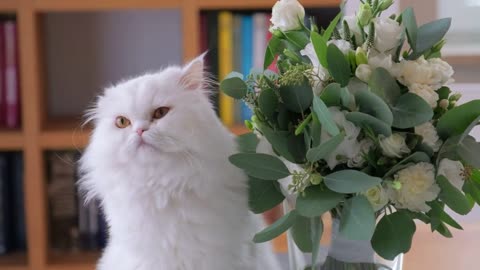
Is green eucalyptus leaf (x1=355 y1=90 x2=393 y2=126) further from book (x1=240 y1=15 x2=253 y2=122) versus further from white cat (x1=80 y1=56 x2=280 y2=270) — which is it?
book (x1=240 y1=15 x2=253 y2=122)

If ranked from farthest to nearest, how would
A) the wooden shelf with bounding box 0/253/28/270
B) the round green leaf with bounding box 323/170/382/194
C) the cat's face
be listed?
the wooden shelf with bounding box 0/253/28/270
the cat's face
the round green leaf with bounding box 323/170/382/194

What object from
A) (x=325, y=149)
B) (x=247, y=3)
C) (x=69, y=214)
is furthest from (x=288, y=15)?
(x=69, y=214)

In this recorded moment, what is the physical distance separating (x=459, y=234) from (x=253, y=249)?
53 cm

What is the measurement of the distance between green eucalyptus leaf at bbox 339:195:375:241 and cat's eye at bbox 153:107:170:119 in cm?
27

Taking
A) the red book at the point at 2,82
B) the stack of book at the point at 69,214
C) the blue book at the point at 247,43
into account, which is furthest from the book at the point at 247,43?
the red book at the point at 2,82

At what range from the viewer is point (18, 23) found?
1568 mm

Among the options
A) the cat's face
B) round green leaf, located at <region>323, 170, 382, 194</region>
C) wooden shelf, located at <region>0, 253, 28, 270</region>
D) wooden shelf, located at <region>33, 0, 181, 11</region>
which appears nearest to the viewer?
round green leaf, located at <region>323, 170, 382, 194</region>

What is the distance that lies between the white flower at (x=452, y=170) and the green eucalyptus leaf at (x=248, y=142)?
0.24 metres

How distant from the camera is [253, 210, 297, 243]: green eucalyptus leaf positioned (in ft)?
2.04

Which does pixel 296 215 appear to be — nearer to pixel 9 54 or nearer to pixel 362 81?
pixel 362 81

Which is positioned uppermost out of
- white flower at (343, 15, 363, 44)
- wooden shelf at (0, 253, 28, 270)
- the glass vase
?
white flower at (343, 15, 363, 44)

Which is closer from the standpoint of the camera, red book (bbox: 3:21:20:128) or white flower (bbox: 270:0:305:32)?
white flower (bbox: 270:0:305:32)

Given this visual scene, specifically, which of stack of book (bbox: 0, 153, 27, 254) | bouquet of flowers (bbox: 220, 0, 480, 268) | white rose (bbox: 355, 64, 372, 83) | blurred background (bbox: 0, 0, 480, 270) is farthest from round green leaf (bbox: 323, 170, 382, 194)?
stack of book (bbox: 0, 153, 27, 254)

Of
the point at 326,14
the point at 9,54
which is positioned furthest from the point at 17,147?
the point at 326,14
